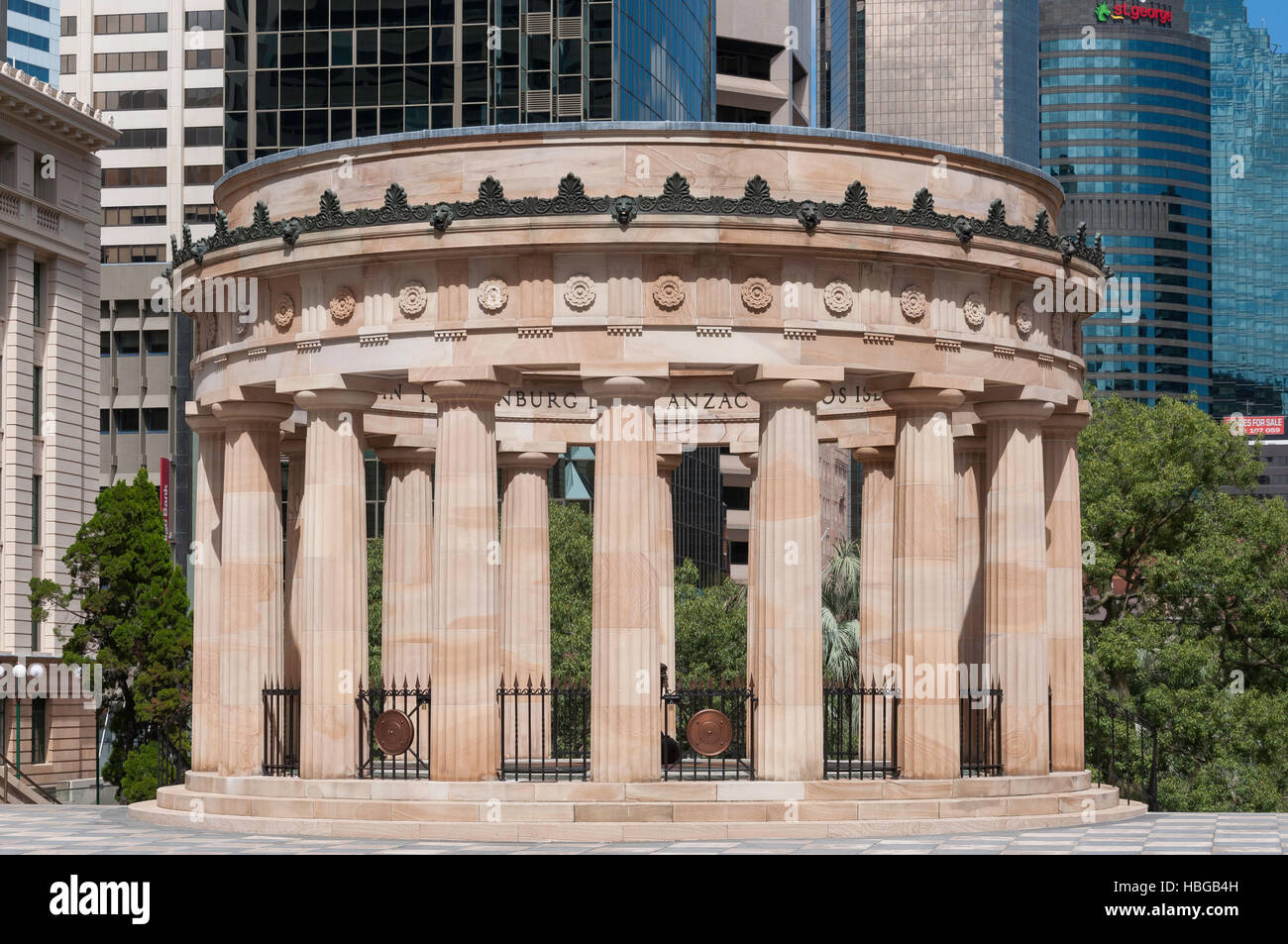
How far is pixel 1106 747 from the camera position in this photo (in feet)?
228

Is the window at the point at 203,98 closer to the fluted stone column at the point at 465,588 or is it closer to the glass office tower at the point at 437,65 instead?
the glass office tower at the point at 437,65

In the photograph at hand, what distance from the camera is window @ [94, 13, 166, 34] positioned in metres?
146

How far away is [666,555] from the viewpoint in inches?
1807

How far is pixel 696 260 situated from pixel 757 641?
754 cm

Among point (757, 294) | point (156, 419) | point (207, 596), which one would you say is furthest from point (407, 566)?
point (156, 419)

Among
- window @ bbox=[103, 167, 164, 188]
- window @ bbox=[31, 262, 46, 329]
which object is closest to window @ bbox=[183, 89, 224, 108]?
window @ bbox=[103, 167, 164, 188]

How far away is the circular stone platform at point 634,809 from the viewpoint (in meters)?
34.0

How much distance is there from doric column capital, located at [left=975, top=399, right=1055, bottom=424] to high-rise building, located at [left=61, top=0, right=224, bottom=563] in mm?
105731

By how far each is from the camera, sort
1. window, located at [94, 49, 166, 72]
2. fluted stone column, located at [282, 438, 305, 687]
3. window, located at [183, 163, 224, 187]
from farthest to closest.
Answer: window, located at [94, 49, 166, 72]
window, located at [183, 163, 224, 187]
fluted stone column, located at [282, 438, 305, 687]

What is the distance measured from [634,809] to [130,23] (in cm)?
12700

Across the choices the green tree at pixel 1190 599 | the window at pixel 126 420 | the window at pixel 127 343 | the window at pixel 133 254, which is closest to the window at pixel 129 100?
the window at pixel 133 254

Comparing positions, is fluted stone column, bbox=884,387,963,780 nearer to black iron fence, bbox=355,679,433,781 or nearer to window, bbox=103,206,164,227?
black iron fence, bbox=355,679,433,781

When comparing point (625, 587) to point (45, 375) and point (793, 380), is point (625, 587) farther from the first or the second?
point (45, 375)

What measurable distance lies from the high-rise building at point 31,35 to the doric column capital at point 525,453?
73523 mm
